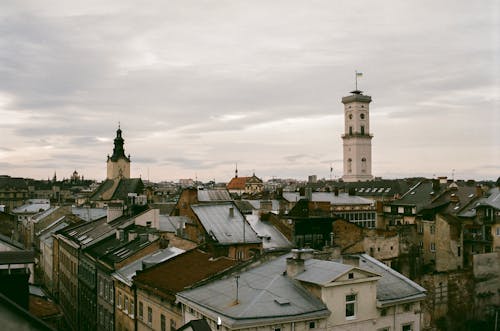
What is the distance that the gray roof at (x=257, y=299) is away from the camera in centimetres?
2292

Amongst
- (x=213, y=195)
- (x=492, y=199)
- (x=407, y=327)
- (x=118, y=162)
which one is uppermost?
(x=118, y=162)

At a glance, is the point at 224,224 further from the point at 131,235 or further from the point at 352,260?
the point at 352,260

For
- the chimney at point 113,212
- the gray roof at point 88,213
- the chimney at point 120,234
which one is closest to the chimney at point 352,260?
the chimney at point 120,234

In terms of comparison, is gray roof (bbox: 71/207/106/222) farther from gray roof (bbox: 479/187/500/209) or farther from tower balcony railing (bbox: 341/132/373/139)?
tower balcony railing (bbox: 341/132/373/139)

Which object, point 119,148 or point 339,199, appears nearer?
point 339,199

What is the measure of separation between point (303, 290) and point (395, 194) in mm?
83103

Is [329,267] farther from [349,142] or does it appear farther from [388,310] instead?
[349,142]

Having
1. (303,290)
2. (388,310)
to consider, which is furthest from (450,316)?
(303,290)

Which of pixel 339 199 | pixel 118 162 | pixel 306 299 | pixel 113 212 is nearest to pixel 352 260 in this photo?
pixel 306 299

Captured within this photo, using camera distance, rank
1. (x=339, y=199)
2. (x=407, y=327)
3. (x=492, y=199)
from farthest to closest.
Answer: (x=339, y=199) → (x=492, y=199) → (x=407, y=327)

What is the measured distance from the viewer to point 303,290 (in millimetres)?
25578

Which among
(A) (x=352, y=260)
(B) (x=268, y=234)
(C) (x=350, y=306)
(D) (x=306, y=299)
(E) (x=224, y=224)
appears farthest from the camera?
(B) (x=268, y=234)

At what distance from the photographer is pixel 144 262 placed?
34.3 meters

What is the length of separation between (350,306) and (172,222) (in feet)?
83.1
